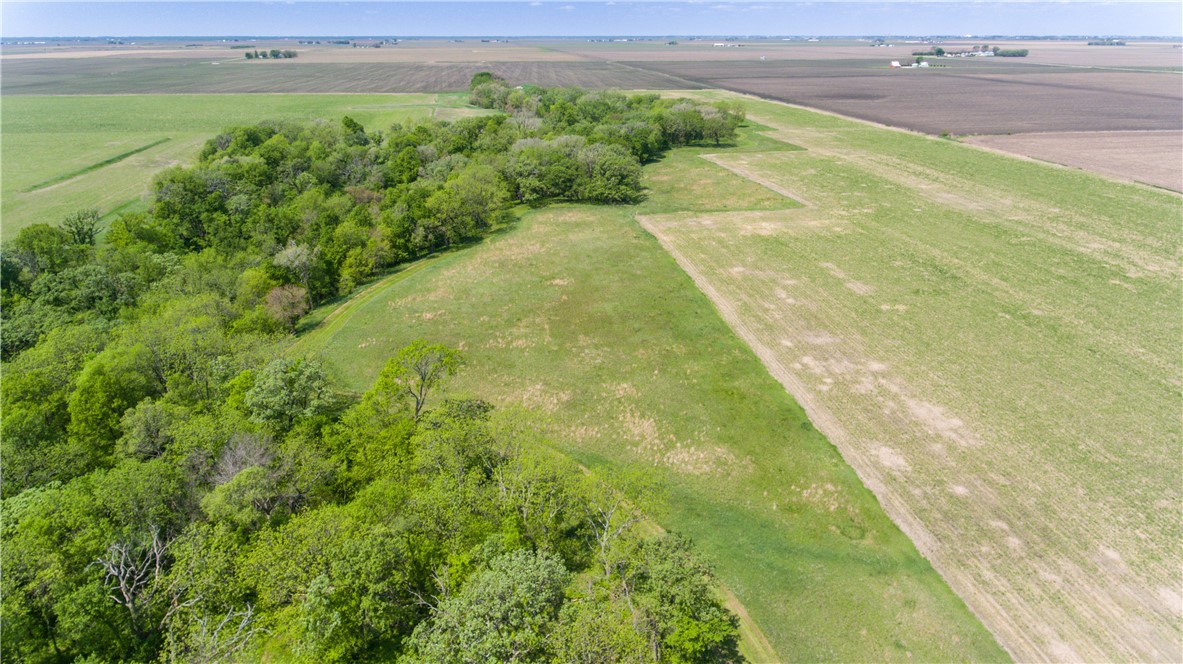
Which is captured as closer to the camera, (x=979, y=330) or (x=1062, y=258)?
(x=979, y=330)

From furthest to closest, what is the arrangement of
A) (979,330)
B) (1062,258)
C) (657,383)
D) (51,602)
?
(1062,258), (979,330), (657,383), (51,602)

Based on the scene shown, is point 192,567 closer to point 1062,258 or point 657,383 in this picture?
point 657,383

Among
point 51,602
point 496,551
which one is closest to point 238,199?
point 51,602

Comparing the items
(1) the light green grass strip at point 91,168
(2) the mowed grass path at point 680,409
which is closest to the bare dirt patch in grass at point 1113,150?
(2) the mowed grass path at point 680,409

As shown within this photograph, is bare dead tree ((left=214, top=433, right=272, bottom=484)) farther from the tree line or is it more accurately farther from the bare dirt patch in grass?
the bare dirt patch in grass

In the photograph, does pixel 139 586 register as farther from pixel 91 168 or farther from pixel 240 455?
pixel 91 168
